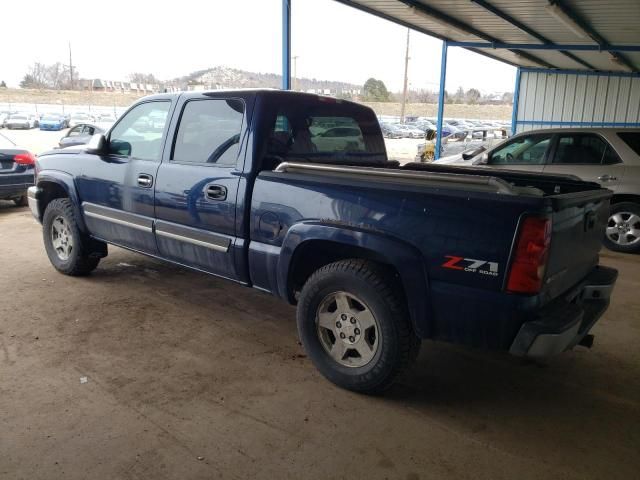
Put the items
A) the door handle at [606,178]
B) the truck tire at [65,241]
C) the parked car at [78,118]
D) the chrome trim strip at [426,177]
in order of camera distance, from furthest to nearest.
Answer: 1. the parked car at [78,118]
2. the door handle at [606,178]
3. the truck tire at [65,241]
4. the chrome trim strip at [426,177]

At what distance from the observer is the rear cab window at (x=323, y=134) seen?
13.0 ft

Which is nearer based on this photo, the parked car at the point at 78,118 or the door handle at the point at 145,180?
the door handle at the point at 145,180

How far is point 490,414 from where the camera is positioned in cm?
325

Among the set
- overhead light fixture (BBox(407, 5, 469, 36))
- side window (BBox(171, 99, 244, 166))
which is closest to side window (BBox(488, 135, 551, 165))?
overhead light fixture (BBox(407, 5, 469, 36))

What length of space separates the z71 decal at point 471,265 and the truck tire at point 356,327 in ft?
1.47

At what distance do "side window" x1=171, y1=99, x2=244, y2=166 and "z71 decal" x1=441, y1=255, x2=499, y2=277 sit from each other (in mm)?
1786

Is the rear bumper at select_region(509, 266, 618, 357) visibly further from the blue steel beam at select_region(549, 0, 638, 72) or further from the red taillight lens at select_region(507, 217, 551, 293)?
the blue steel beam at select_region(549, 0, 638, 72)

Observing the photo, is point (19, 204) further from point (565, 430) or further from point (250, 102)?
point (565, 430)

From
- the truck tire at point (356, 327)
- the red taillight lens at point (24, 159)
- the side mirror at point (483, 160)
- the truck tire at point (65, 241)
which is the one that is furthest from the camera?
the red taillight lens at point (24, 159)

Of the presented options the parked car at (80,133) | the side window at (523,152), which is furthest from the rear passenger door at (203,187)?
the parked car at (80,133)

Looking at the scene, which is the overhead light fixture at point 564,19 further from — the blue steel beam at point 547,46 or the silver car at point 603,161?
the silver car at point 603,161

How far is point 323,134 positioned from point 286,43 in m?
5.16

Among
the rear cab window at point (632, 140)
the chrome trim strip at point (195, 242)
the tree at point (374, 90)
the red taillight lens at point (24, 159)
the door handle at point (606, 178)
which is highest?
the tree at point (374, 90)

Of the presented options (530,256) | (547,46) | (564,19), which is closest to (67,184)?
(530,256)
